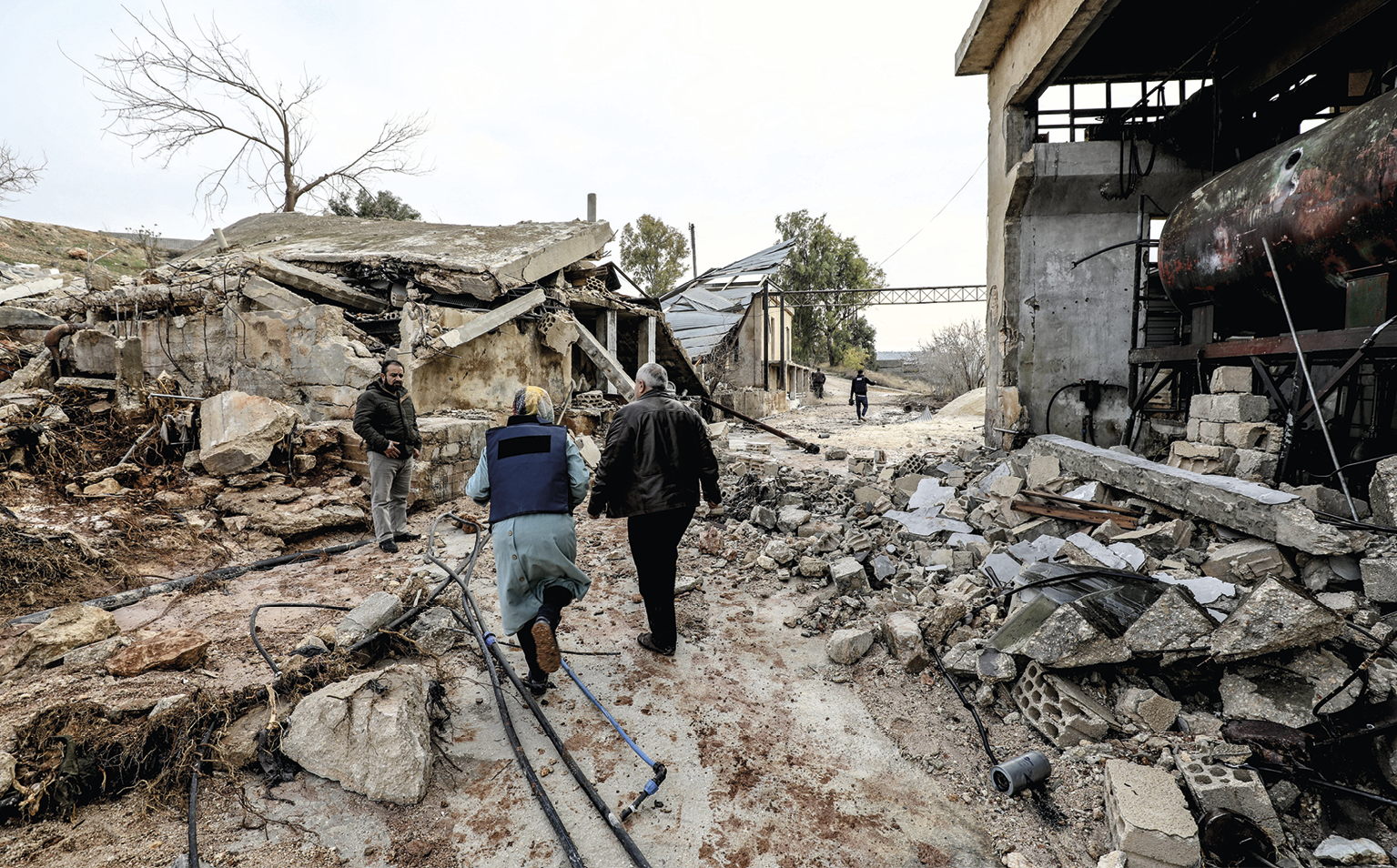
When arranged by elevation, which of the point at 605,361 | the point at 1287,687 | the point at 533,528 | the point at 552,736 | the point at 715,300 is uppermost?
the point at 715,300

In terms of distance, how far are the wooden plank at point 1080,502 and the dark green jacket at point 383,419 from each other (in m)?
5.73

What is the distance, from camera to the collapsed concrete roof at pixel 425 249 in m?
8.04

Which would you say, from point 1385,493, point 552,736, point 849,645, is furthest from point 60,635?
point 1385,493

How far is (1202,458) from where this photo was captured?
508 centimetres

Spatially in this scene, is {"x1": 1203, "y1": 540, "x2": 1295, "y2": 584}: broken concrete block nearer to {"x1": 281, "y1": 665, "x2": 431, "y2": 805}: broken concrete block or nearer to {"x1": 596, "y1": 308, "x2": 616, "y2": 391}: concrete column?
{"x1": 281, "y1": 665, "x2": 431, "y2": 805}: broken concrete block

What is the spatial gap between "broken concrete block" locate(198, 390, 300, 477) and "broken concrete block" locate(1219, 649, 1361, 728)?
7851 mm

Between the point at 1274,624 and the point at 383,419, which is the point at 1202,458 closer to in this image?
the point at 1274,624

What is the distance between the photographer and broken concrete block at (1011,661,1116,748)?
277 centimetres

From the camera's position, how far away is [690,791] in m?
2.59

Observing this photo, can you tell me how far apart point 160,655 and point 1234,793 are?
4.96 m

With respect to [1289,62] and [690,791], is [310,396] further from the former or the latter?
[1289,62]

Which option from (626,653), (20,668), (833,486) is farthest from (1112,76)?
(20,668)

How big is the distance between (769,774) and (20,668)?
390 centimetres

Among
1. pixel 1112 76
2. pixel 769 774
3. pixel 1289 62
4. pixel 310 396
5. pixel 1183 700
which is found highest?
pixel 1112 76
